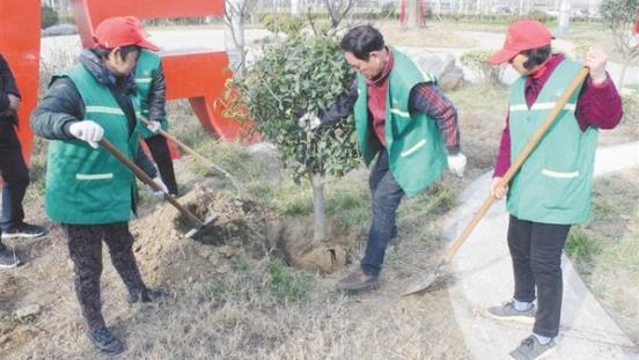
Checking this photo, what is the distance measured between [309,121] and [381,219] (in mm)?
695

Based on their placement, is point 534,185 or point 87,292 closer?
point 534,185

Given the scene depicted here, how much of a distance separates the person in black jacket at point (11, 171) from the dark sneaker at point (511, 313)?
2993 mm

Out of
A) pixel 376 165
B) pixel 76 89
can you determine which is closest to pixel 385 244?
pixel 376 165

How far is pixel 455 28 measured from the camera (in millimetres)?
23359

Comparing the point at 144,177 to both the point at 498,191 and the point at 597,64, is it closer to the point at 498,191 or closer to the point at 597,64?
the point at 498,191

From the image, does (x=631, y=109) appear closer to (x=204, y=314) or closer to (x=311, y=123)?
(x=311, y=123)

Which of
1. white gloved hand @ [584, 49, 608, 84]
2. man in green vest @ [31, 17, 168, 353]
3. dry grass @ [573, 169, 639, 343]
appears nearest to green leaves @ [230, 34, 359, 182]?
man in green vest @ [31, 17, 168, 353]

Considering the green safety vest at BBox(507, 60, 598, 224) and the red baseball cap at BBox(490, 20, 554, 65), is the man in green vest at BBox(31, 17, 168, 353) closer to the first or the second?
the red baseball cap at BBox(490, 20, 554, 65)

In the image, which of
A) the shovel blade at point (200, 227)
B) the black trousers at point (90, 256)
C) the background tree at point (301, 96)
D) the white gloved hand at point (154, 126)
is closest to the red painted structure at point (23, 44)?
the white gloved hand at point (154, 126)

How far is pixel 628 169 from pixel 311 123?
354 cm

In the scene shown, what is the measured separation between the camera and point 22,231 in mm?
4254

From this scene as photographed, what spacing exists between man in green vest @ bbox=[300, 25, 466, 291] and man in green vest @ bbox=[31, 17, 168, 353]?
3.46 ft

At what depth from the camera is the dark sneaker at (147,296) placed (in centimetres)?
335

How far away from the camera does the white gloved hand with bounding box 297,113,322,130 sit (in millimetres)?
3416
